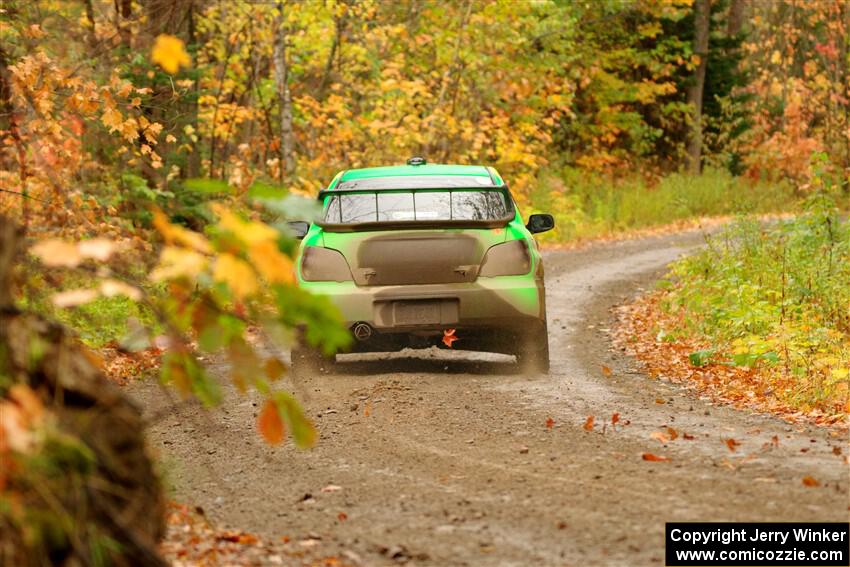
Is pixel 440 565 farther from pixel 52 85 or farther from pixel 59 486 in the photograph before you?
pixel 52 85

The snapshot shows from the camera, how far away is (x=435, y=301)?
9.86m

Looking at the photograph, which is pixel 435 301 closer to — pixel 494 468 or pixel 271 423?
pixel 494 468

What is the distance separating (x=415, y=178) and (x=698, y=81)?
1123 inches

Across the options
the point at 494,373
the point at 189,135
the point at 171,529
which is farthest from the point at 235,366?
the point at 189,135

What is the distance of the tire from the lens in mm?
10406

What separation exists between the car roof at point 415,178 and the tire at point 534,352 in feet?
4.37

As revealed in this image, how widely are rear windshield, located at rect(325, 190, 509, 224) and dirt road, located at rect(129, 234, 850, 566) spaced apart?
138 centimetres

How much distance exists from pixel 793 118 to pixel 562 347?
1158 inches

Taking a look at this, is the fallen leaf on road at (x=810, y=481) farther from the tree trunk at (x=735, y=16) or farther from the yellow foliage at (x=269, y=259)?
the tree trunk at (x=735, y=16)

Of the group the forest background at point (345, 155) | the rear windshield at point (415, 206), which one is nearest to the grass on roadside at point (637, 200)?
the forest background at point (345, 155)

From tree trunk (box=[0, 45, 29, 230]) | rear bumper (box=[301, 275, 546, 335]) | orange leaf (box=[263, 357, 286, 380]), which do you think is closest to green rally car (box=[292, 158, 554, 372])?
rear bumper (box=[301, 275, 546, 335])

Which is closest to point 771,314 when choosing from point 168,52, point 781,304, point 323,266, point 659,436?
point 781,304

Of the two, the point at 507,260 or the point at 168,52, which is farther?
the point at 507,260

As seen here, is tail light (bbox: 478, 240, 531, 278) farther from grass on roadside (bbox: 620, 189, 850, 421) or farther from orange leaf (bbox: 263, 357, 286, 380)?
orange leaf (bbox: 263, 357, 286, 380)
